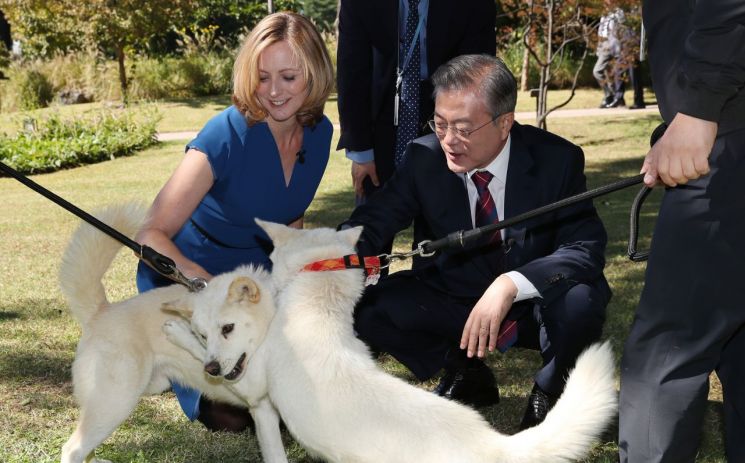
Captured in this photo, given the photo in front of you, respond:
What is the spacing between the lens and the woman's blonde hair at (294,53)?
3486mm

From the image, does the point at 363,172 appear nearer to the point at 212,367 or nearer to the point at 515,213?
the point at 515,213

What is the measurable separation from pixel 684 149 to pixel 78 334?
3.86 meters

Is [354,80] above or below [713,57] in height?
below

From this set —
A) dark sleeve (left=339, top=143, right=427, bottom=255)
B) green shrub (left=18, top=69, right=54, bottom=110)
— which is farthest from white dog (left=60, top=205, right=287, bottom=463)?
green shrub (left=18, top=69, right=54, bottom=110)

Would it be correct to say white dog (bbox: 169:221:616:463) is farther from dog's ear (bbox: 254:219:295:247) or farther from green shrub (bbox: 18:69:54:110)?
green shrub (bbox: 18:69:54:110)

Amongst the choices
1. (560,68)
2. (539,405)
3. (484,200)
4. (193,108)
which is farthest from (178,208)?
(560,68)

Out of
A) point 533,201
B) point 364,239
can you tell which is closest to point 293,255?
point 364,239

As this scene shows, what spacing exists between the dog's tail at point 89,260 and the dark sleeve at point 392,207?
92cm

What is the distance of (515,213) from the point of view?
131 inches

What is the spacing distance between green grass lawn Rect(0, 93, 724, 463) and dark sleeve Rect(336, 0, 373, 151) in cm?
125

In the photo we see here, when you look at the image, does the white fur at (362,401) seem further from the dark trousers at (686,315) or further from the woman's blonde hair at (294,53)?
the woman's blonde hair at (294,53)

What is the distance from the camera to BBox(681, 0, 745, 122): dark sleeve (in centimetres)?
200

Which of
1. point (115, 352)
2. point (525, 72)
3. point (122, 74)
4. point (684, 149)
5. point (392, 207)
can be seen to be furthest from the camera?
point (122, 74)

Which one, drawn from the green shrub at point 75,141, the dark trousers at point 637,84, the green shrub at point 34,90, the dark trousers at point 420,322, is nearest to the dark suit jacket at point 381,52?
the dark trousers at point 420,322
